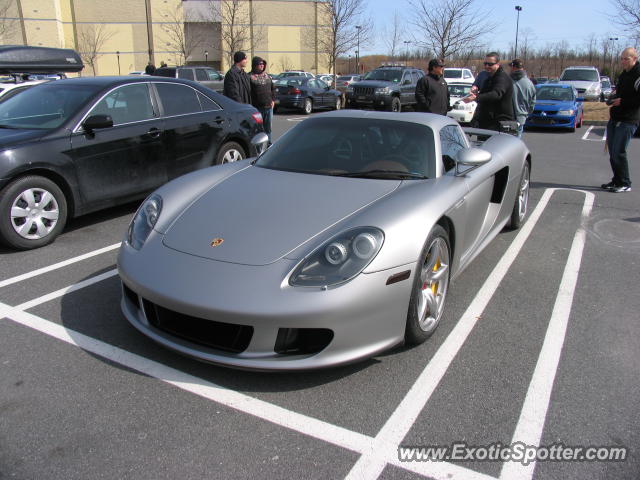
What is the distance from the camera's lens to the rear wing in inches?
288

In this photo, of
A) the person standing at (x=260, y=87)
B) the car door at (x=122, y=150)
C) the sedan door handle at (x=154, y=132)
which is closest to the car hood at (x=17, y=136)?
the car door at (x=122, y=150)

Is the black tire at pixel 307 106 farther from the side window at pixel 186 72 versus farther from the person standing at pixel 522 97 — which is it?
the person standing at pixel 522 97

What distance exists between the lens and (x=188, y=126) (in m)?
6.06

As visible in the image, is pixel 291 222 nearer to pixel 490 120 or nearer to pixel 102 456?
pixel 102 456

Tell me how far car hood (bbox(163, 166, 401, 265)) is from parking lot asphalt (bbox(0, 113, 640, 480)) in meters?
0.64

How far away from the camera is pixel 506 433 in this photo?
2359 millimetres

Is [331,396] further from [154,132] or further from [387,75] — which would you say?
[387,75]

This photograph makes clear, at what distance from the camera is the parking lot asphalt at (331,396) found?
216cm

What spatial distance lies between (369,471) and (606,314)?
2.34 m

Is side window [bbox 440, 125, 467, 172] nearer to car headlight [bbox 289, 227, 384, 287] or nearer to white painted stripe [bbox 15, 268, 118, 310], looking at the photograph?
car headlight [bbox 289, 227, 384, 287]

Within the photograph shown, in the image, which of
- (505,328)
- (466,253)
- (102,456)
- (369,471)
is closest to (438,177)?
(466,253)

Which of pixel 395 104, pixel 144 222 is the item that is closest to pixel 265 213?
pixel 144 222

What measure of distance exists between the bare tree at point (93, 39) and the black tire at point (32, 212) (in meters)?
53.2

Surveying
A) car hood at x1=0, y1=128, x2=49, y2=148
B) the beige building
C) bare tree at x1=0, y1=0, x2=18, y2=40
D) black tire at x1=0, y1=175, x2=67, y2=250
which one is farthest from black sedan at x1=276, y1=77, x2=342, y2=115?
bare tree at x1=0, y1=0, x2=18, y2=40
